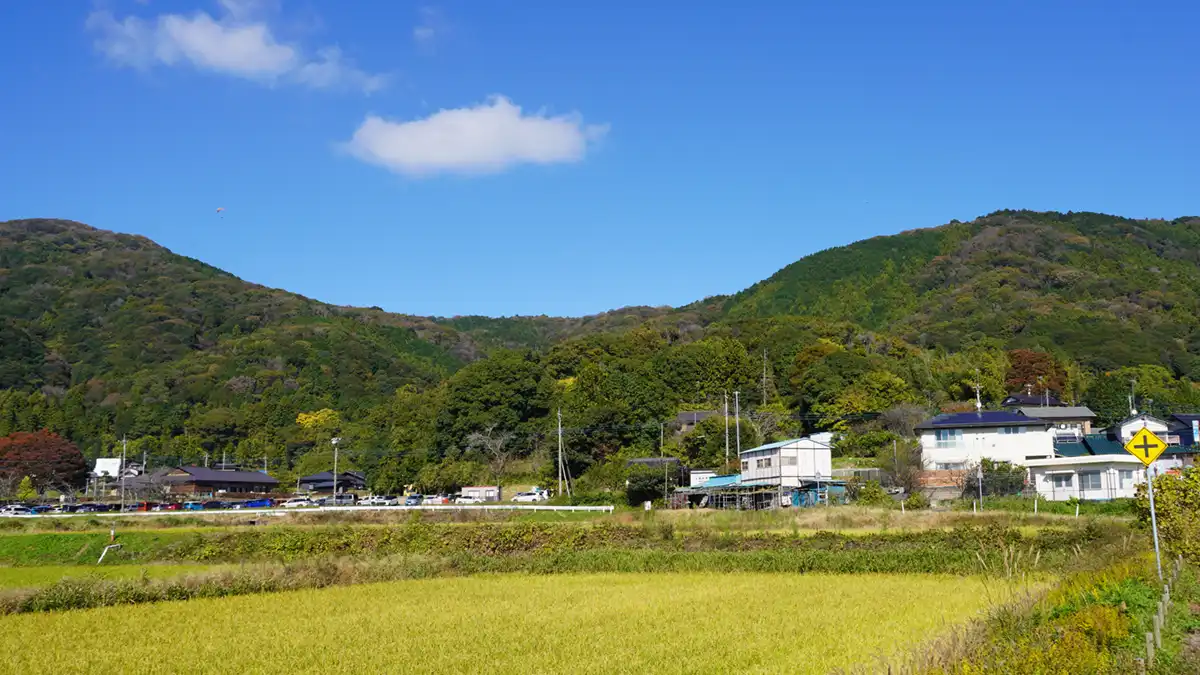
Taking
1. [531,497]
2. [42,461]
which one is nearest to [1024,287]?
[531,497]

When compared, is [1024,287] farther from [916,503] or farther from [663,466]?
[916,503]

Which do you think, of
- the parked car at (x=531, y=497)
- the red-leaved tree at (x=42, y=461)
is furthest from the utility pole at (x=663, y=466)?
the red-leaved tree at (x=42, y=461)

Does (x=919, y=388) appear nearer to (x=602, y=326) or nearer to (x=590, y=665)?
(x=590, y=665)

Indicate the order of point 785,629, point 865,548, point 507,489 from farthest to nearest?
1. point 507,489
2. point 865,548
3. point 785,629

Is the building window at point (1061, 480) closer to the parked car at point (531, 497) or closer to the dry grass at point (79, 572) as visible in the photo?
the parked car at point (531, 497)

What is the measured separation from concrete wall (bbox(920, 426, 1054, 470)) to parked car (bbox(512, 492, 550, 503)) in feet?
70.2

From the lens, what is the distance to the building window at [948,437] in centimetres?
4928

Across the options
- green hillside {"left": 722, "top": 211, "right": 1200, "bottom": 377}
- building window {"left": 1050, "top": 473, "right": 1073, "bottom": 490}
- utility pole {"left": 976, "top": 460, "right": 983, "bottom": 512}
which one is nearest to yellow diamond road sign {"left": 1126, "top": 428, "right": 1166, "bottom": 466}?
utility pole {"left": 976, "top": 460, "right": 983, "bottom": 512}

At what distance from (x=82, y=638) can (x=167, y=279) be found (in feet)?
541

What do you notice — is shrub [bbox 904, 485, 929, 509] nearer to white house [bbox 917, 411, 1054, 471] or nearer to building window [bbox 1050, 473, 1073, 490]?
building window [bbox 1050, 473, 1073, 490]

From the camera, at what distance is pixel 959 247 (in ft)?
488

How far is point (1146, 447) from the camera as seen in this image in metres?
14.7

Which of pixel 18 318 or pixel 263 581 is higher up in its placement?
pixel 18 318

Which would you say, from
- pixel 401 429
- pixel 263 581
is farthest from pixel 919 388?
pixel 263 581
